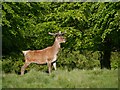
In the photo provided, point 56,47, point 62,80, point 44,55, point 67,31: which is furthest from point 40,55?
point 67,31

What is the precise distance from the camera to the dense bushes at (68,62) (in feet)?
21.3

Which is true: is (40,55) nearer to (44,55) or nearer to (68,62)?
(44,55)

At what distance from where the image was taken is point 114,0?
6.76 m

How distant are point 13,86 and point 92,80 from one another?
1.57 m

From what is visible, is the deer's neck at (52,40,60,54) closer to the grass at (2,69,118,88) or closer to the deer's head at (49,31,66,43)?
the deer's head at (49,31,66,43)

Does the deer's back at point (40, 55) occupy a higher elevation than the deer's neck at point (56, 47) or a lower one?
lower

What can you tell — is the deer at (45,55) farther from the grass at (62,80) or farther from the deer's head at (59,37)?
the grass at (62,80)

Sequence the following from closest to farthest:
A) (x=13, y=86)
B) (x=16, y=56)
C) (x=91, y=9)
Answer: (x=13, y=86) → (x=16, y=56) → (x=91, y=9)

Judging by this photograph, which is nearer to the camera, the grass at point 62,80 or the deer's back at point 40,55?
the grass at point 62,80

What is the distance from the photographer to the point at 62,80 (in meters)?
6.22

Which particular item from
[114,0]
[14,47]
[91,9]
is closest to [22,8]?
[14,47]

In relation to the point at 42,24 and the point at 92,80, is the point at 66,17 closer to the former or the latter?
the point at 42,24

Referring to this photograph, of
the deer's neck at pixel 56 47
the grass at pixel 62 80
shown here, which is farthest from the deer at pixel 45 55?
the grass at pixel 62 80

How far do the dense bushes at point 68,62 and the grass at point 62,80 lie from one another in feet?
0.50
